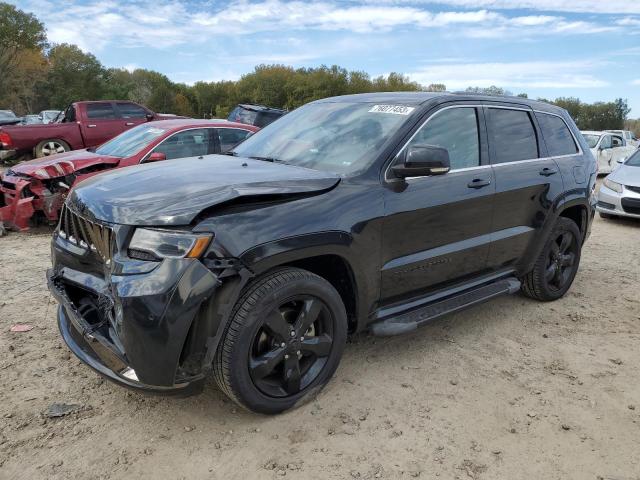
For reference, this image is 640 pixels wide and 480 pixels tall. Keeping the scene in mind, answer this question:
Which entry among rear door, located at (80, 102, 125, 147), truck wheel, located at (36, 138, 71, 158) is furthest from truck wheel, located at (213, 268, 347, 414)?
truck wheel, located at (36, 138, 71, 158)

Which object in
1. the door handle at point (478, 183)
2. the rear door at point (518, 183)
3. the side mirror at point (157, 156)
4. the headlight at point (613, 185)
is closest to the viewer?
the door handle at point (478, 183)

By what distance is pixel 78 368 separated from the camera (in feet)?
11.5

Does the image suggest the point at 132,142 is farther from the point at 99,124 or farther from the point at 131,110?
the point at 131,110

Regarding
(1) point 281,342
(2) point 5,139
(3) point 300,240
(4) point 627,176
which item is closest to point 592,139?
(4) point 627,176

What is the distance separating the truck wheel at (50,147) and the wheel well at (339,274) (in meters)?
11.6

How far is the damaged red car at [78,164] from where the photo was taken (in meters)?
6.97

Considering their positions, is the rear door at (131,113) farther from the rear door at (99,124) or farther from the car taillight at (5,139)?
the car taillight at (5,139)

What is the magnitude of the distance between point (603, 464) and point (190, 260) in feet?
7.65

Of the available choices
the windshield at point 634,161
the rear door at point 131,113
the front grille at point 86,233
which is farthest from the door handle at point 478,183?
the rear door at point 131,113

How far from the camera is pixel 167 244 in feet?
8.43

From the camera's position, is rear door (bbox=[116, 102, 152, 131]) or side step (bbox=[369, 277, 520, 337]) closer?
side step (bbox=[369, 277, 520, 337])

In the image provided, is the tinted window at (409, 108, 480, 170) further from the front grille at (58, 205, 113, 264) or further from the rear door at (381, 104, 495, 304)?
the front grille at (58, 205, 113, 264)

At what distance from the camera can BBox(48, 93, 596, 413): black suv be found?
2582mm

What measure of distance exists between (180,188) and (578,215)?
3933 millimetres
